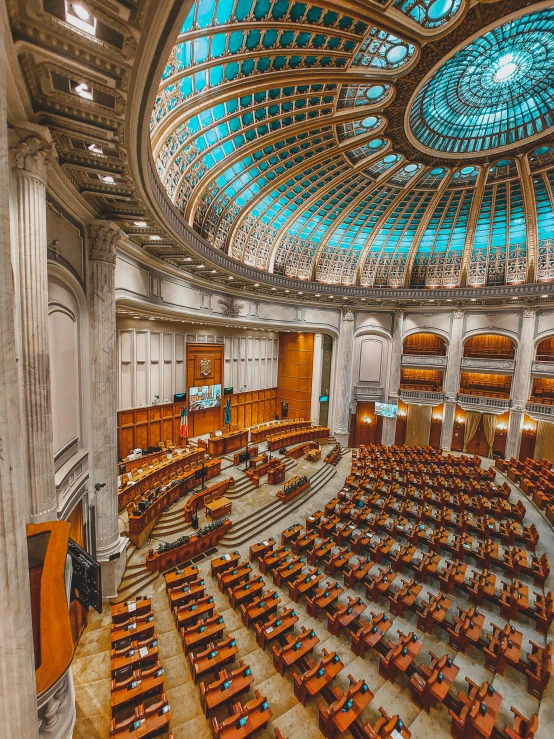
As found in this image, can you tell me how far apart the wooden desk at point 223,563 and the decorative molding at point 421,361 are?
1535 cm

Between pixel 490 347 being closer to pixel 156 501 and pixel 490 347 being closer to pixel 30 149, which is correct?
pixel 156 501

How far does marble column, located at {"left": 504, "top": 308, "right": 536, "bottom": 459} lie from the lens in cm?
1631

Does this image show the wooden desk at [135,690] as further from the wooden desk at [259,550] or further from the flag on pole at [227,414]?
the flag on pole at [227,414]

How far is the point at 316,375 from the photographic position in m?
19.5

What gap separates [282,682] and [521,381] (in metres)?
18.1

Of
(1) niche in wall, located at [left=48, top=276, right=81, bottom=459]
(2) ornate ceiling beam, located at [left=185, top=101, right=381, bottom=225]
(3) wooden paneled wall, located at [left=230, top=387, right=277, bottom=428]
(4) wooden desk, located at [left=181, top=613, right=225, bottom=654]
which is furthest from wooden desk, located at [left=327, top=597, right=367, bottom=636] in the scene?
(2) ornate ceiling beam, located at [left=185, top=101, right=381, bottom=225]

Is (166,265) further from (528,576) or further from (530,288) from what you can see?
(530,288)

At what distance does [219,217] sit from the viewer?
11969 mm

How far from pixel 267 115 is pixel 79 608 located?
14195 millimetres

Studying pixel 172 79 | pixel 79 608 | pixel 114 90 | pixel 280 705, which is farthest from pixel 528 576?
pixel 172 79

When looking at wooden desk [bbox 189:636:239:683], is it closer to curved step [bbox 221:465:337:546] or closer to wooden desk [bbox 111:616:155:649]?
wooden desk [bbox 111:616:155:649]

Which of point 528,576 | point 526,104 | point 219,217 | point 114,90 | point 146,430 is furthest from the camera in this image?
point 146,430

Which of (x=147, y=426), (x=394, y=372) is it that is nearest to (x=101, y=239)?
(x=147, y=426)

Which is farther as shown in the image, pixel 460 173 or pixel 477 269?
pixel 477 269
